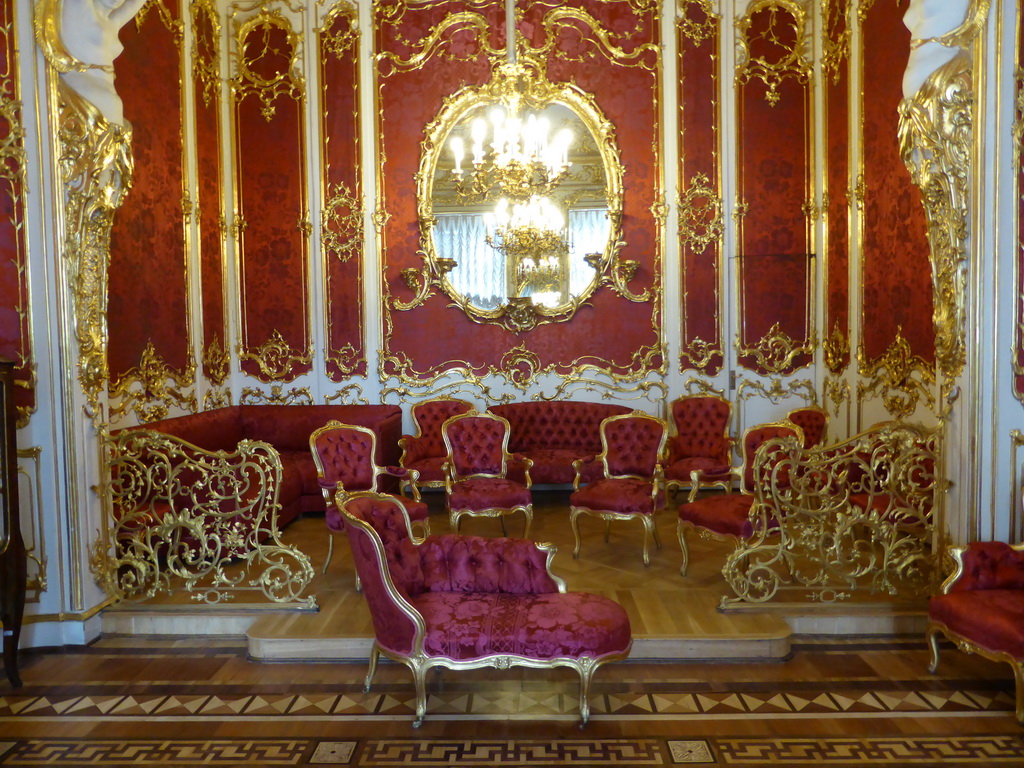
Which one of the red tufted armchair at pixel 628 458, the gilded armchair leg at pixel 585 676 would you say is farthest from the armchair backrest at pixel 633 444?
the gilded armchair leg at pixel 585 676

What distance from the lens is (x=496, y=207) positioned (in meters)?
7.26

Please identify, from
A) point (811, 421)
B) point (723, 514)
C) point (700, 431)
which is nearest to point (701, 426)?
point (700, 431)

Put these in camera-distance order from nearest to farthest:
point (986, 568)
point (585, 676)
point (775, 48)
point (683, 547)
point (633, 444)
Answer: point (585, 676) < point (986, 568) < point (683, 547) < point (633, 444) < point (775, 48)

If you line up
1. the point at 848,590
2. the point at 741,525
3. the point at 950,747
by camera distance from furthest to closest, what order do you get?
the point at 741,525, the point at 848,590, the point at 950,747

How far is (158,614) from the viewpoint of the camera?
4.35 m

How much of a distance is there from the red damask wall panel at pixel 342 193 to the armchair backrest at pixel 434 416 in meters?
0.82

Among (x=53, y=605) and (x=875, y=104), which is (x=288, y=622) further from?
(x=875, y=104)

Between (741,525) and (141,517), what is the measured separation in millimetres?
3533

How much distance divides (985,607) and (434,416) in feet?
15.2

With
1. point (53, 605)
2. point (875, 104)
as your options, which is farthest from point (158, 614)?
point (875, 104)

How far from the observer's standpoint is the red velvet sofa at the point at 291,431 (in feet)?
20.7

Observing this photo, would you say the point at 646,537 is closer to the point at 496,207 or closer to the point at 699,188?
the point at 496,207

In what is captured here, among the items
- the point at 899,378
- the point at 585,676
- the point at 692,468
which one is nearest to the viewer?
the point at 585,676

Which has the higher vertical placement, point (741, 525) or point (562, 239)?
point (562, 239)
